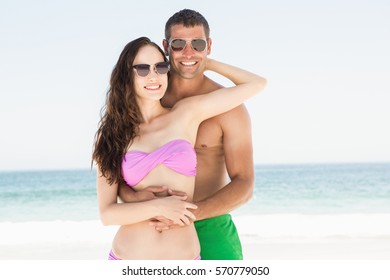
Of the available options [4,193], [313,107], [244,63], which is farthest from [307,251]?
[313,107]

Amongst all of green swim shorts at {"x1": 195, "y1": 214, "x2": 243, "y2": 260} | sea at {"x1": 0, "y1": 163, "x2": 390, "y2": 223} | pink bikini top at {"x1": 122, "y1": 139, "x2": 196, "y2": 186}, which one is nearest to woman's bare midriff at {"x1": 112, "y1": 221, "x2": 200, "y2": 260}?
pink bikini top at {"x1": 122, "y1": 139, "x2": 196, "y2": 186}

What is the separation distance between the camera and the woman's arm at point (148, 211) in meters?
3.45

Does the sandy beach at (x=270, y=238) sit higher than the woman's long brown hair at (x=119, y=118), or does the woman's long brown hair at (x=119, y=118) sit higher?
the woman's long brown hair at (x=119, y=118)

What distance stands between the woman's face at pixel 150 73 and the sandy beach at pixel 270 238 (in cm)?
665

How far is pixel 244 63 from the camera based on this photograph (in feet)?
70.3

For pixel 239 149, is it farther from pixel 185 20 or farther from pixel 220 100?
pixel 185 20

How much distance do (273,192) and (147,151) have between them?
641 inches

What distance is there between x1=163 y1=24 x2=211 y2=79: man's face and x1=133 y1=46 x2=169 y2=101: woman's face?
0.36 metres

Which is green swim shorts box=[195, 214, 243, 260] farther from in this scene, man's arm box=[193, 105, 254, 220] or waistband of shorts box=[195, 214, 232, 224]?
man's arm box=[193, 105, 254, 220]

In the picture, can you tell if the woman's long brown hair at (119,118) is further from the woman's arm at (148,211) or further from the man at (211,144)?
the man at (211,144)

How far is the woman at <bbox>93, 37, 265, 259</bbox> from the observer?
3527 millimetres

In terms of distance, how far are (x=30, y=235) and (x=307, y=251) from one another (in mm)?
5814

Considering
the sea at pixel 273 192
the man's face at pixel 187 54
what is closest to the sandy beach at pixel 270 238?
the sea at pixel 273 192

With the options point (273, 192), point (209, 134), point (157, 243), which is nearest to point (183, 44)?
point (209, 134)
